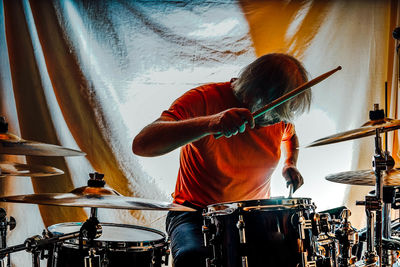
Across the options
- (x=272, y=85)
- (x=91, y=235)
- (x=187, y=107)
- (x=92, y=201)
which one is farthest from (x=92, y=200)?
(x=272, y=85)

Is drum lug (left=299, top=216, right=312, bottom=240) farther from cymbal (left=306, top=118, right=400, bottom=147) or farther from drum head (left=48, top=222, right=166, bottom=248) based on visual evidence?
drum head (left=48, top=222, right=166, bottom=248)

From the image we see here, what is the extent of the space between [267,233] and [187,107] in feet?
2.23

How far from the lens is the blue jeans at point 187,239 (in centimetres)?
148

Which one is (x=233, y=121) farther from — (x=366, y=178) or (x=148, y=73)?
(x=148, y=73)

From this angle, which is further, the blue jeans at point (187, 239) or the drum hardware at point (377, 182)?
the drum hardware at point (377, 182)

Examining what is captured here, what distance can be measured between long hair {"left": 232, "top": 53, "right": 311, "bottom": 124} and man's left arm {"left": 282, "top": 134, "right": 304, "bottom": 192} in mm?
249

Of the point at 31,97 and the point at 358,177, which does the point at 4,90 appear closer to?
the point at 31,97

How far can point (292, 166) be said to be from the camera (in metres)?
2.01

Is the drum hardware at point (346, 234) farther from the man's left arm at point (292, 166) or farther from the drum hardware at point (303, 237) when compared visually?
the man's left arm at point (292, 166)

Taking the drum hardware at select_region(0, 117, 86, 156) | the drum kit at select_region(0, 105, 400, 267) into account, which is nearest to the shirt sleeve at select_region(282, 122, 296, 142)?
the drum kit at select_region(0, 105, 400, 267)

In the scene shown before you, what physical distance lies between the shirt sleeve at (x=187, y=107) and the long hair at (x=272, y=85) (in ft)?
0.62

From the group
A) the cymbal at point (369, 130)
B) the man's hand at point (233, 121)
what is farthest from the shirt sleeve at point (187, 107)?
the cymbal at point (369, 130)

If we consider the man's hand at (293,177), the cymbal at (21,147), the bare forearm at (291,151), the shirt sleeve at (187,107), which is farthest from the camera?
the bare forearm at (291,151)

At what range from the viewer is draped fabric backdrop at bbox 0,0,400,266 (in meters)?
2.28
